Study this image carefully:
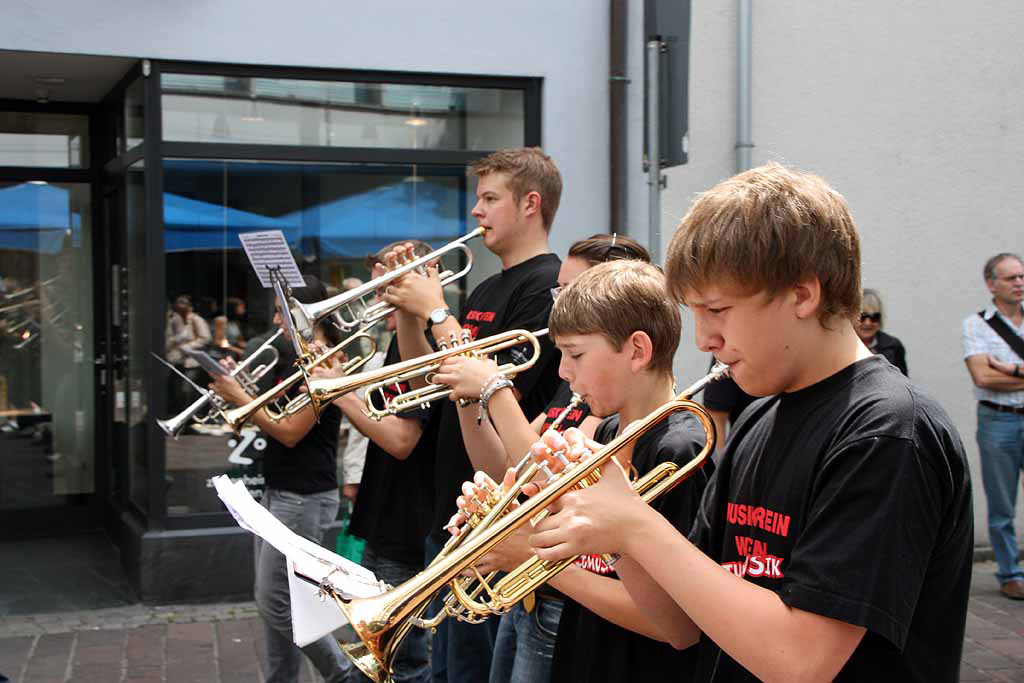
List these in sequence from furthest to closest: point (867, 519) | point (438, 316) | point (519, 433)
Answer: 1. point (438, 316)
2. point (519, 433)
3. point (867, 519)

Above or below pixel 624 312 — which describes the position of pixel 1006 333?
below

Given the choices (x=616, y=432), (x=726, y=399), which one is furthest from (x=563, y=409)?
(x=726, y=399)

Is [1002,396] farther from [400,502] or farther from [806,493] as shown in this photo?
[806,493]

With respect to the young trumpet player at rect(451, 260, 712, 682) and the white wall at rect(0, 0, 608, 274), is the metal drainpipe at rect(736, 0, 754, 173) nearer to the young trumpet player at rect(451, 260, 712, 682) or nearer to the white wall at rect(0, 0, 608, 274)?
the white wall at rect(0, 0, 608, 274)

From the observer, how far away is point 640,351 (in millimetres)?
2520

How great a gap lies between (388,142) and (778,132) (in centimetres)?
230

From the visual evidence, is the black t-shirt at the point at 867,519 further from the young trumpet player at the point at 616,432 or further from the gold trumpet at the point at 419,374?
the gold trumpet at the point at 419,374

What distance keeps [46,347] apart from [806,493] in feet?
23.4

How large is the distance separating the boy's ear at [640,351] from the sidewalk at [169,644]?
126 inches

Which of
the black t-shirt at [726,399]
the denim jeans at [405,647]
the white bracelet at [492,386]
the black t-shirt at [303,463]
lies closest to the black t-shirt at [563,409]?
the white bracelet at [492,386]

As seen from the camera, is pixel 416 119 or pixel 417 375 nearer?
pixel 417 375

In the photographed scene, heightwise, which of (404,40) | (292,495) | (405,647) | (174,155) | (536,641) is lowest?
(405,647)

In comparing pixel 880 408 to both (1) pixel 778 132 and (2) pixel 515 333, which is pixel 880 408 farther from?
(1) pixel 778 132

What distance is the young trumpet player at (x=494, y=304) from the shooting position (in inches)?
144
